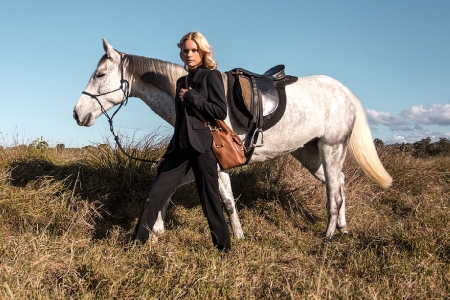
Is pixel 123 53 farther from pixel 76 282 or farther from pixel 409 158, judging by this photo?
pixel 409 158

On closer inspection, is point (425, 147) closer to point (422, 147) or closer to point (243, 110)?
point (422, 147)

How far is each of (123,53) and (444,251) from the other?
13.1 feet

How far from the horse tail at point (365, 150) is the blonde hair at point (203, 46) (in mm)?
2590

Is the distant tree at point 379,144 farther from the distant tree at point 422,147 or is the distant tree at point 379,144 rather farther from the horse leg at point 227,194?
the horse leg at point 227,194

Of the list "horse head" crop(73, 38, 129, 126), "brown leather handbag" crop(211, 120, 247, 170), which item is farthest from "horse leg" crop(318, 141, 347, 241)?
"horse head" crop(73, 38, 129, 126)

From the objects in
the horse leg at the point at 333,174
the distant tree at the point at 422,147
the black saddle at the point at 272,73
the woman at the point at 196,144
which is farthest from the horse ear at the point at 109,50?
the distant tree at the point at 422,147

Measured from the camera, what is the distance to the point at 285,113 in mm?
4672

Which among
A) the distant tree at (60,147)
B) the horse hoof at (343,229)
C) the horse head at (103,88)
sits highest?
the horse head at (103,88)

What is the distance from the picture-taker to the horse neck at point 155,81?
4703 millimetres

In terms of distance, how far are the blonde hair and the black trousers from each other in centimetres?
78

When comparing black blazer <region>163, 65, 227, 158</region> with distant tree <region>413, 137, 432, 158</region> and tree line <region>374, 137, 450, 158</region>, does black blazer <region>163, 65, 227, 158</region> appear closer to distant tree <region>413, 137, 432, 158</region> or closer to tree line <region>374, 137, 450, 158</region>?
tree line <region>374, 137, 450, 158</region>

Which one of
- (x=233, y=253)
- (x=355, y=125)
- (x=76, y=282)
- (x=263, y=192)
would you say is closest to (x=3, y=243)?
(x=76, y=282)

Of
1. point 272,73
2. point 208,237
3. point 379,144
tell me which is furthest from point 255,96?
point 379,144

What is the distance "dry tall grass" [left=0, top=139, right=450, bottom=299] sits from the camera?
286 centimetres
